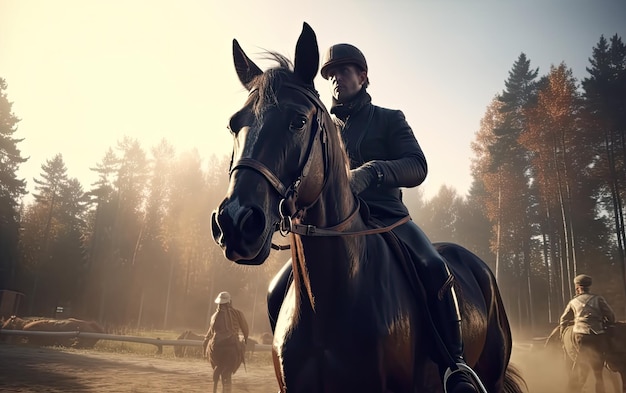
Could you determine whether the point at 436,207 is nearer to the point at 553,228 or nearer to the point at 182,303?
the point at 553,228

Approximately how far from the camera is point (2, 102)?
3525 centimetres

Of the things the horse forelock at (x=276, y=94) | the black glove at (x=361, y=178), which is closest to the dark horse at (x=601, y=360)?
the black glove at (x=361, y=178)

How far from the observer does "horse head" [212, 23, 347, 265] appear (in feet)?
5.39

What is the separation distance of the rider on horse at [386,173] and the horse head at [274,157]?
1.62 ft

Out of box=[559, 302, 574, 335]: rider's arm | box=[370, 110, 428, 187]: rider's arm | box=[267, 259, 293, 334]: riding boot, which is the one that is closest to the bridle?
box=[370, 110, 428, 187]: rider's arm

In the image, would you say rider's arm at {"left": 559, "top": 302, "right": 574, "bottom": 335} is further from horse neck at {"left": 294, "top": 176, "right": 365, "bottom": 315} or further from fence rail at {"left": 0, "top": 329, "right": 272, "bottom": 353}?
fence rail at {"left": 0, "top": 329, "right": 272, "bottom": 353}

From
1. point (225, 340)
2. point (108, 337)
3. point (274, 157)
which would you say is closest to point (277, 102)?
point (274, 157)

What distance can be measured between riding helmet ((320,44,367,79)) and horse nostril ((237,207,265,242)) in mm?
2030

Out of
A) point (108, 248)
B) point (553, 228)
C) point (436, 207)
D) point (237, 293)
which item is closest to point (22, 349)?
point (237, 293)

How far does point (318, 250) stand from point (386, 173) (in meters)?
0.71


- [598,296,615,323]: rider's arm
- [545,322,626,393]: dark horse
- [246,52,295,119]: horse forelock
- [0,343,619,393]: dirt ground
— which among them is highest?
[246,52,295,119]: horse forelock

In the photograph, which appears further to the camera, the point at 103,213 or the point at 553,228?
the point at 103,213

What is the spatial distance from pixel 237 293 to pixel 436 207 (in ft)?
113

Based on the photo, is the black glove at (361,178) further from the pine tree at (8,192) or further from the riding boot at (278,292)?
the pine tree at (8,192)
